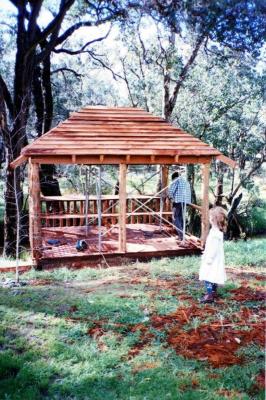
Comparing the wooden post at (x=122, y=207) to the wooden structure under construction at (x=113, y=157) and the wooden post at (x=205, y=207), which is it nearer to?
the wooden structure under construction at (x=113, y=157)

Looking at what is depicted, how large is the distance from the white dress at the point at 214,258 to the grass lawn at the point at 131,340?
48 cm

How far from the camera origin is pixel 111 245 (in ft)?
37.5

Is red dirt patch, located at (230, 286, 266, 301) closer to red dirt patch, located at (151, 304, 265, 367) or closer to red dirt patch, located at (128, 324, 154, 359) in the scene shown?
red dirt patch, located at (151, 304, 265, 367)

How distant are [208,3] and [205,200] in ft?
22.1

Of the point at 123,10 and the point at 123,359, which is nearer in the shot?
the point at 123,359

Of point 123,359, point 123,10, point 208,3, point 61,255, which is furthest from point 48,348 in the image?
point 123,10

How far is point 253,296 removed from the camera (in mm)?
7270

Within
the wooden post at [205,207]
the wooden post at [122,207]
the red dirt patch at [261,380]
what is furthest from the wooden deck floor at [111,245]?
the red dirt patch at [261,380]

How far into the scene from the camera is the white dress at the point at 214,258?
22.1ft

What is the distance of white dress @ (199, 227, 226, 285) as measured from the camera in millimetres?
6727

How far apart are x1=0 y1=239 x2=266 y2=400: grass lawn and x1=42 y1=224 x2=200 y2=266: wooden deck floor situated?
188cm

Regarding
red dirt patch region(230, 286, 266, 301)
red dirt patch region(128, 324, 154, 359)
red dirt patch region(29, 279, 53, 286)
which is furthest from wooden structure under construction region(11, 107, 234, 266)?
red dirt patch region(128, 324, 154, 359)

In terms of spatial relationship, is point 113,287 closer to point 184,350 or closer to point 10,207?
point 184,350

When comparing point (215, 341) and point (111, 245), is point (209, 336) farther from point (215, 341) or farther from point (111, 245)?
point (111, 245)
